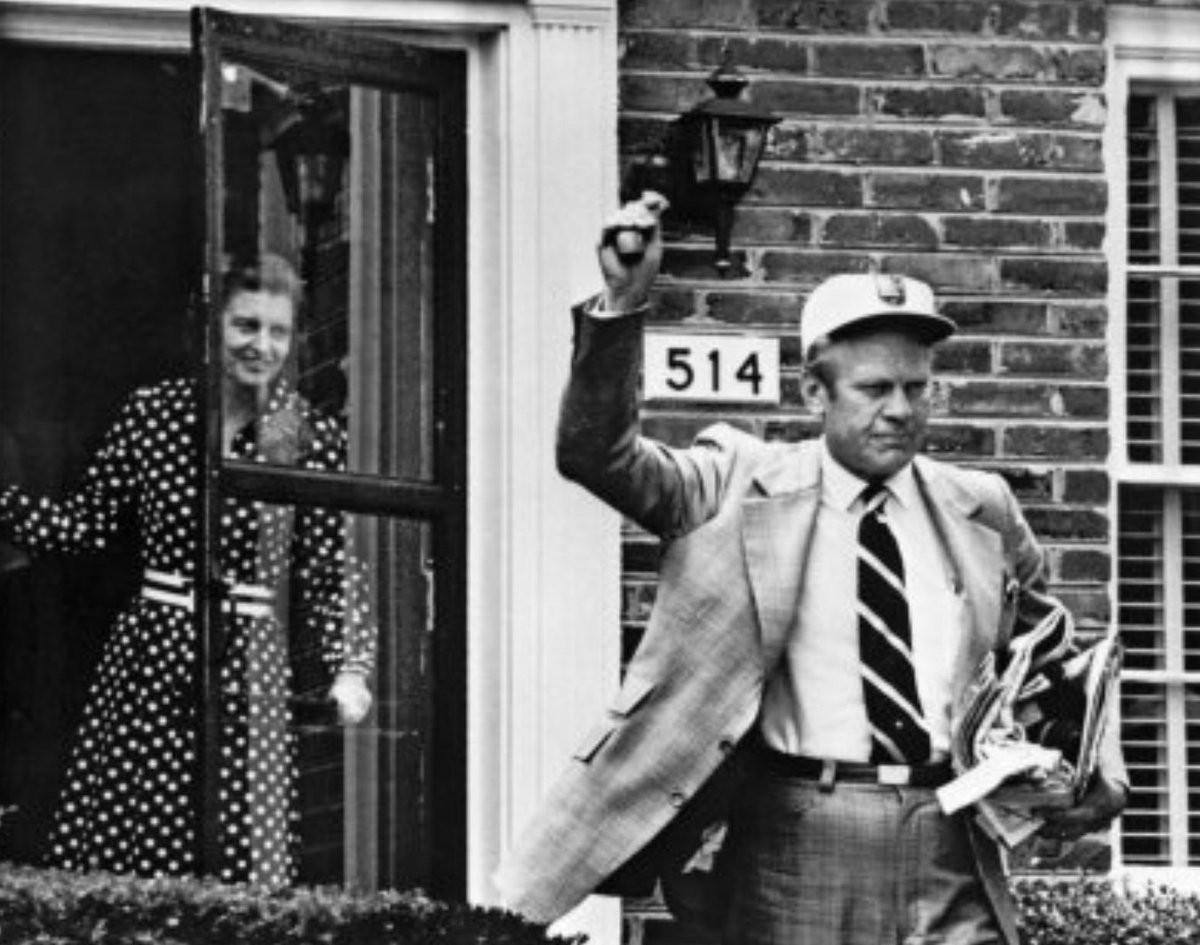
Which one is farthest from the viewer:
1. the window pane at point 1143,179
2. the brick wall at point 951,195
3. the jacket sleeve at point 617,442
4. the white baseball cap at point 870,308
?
the window pane at point 1143,179

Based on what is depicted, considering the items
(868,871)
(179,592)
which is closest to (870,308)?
(868,871)

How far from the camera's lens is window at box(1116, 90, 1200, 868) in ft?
35.8

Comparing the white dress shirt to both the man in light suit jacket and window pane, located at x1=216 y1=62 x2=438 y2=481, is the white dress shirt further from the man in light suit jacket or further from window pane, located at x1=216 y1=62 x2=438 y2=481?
window pane, located at x1=216 y1=62 x2=438 y2=481

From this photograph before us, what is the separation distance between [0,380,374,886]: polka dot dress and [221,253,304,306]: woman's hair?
23 centimetres

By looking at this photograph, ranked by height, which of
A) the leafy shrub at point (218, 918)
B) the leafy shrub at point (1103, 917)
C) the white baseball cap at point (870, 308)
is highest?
the white baseball cap at point (870, 308)

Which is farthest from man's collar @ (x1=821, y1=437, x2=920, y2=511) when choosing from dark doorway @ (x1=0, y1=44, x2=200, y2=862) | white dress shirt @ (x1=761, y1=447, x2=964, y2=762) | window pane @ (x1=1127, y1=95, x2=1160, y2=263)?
dark doorway @ (x1=0, y1=44, x2=200, y2=862)

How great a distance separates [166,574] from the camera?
1053cm

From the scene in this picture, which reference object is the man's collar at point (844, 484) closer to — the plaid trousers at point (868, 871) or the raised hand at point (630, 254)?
the plaid trousers at point (868, 871)

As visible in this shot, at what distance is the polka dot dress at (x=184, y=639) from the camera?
33.2 feet

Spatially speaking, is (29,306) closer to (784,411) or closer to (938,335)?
(784,411)

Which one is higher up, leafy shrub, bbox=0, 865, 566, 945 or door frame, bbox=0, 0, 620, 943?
door frame, bbox=0, 0, 620, 943

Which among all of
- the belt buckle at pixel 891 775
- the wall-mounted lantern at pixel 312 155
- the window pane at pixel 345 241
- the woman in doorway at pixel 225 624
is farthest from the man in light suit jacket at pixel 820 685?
the wall-mounted lantern at pixel 312 155

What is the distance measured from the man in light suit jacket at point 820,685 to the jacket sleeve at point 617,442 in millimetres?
11

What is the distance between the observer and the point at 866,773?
346 inches
